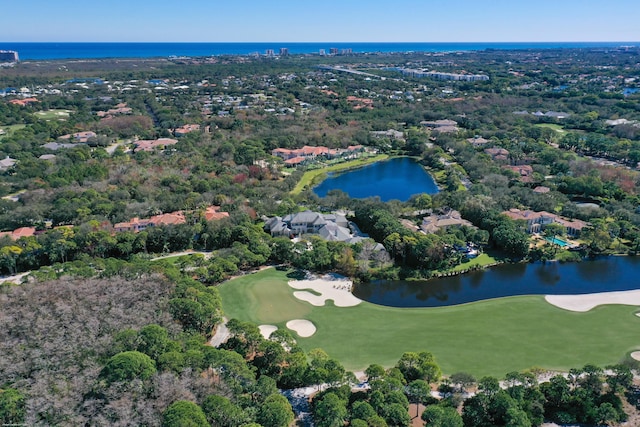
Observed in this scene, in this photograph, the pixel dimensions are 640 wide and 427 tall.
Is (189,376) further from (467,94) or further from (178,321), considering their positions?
(467,94)

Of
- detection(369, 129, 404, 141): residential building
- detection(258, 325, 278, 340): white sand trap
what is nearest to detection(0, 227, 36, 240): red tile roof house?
detection(258, 325, 278, 340): white sand trap

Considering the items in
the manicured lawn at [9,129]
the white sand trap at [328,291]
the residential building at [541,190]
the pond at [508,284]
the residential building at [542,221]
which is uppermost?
the manicured lawn at [9,129]

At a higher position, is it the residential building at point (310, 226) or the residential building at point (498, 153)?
the residential building at point (498, 153)

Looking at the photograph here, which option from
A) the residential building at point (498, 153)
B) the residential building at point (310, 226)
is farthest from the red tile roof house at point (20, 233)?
the residential building at point (498, 153)

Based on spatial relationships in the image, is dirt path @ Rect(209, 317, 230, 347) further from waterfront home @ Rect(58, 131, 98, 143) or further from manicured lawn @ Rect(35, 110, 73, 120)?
manicured lawn @ Rect(35, 110, 73, 120)

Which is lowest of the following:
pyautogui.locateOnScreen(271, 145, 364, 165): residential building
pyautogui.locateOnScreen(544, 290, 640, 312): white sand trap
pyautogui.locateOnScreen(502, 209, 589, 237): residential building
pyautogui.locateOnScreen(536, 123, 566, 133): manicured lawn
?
pyautogui.locateOnScreen(544, 290, 640, 312): white sand trap

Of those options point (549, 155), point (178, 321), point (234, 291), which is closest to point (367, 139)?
point (549, 155)

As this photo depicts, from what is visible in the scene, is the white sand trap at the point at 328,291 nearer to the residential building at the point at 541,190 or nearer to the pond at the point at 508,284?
the pond at the point at 508,284
